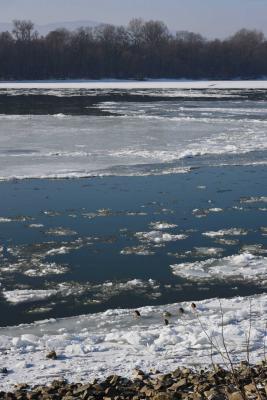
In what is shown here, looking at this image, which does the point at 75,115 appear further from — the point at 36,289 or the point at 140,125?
the point at 36,289

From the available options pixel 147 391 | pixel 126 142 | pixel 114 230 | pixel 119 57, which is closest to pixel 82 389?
pixel 147 391

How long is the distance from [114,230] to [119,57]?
7810 cm

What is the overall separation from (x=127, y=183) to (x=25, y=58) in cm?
7369

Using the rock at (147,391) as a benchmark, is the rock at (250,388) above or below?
above

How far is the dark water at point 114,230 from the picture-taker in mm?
6913

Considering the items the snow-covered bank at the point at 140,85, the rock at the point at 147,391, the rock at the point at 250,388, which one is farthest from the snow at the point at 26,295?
the snow-covered bank at the point at 140,85

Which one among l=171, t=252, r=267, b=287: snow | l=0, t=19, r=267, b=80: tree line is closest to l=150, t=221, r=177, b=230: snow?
l=171, t=252, r=267, b=287: snow

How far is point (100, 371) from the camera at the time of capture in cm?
510

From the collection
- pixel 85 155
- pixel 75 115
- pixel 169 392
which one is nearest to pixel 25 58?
pixel 75 115

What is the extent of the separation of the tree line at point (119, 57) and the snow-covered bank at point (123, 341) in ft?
247

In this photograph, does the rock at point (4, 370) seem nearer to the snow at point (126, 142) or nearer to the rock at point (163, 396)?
the rock at point (163, 396)

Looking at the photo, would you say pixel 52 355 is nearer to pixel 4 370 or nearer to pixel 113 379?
pixel 4 370

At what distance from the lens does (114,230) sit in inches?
368

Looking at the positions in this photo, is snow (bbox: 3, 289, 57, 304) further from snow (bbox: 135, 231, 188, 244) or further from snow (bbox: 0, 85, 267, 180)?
snow (bbox: 0, 85, 267, 180)
